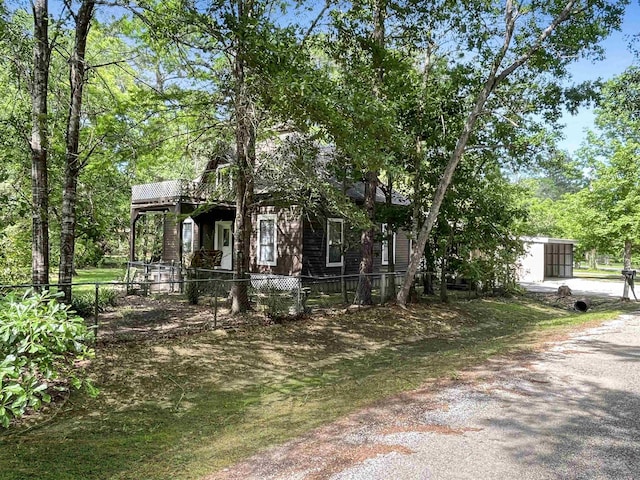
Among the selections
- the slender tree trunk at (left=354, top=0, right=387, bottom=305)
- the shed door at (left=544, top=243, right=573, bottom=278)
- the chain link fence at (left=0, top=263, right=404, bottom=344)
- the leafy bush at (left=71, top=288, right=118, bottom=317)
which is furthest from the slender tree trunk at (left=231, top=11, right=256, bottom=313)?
the shed door at (left=544, top=243, right=573, bottom=278)

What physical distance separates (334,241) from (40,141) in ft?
35.0

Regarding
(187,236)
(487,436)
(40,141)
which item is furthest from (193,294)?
(487,436)

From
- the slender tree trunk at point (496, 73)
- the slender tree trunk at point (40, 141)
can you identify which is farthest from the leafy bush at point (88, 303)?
the slender tree trunk at point (496, 73)

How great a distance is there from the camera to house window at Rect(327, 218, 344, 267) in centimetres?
1700

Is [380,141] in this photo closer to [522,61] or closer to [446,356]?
[446,356]

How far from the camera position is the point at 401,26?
13.3m

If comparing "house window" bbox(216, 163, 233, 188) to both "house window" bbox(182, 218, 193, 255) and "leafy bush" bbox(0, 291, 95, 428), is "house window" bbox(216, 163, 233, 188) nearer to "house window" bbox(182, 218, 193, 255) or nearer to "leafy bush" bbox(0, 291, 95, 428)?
"house window" bbox(182, 218, 193, 255)

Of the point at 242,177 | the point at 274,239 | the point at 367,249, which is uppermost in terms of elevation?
the point at 242,177

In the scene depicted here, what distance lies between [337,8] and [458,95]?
437 cm

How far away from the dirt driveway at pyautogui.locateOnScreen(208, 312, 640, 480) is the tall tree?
790 cm

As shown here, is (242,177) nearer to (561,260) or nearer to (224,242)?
(224,242)

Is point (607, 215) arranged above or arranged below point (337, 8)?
below

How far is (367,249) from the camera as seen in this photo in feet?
45.3

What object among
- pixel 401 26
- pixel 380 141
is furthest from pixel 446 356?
pixel 401 26
